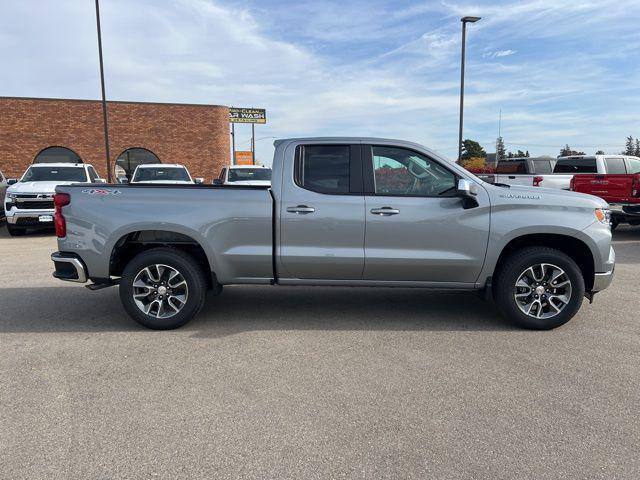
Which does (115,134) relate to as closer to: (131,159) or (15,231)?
(131,159)

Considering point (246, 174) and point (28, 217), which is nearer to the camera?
point (28, 217)

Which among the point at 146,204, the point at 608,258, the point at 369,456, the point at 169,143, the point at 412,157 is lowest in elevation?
the point at 369,456

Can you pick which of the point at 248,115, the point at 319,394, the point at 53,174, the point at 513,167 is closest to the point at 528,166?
the point at 513,167

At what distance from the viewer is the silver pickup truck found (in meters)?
Answer: 4.77

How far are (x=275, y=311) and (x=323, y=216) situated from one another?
1453 mm

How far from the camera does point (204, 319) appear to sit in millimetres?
5305

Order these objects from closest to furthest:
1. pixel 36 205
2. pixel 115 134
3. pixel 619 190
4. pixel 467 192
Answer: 1. pixel 467 192
2. pixel 619 190
3. pixel 36 205
4. pixel 115 134

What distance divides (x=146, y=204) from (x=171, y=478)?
2.92 meters

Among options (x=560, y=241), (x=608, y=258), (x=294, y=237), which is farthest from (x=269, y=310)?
(x=608, y=258)

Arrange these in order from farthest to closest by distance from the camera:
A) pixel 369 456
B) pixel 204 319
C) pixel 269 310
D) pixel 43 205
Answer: pixel 43 205
pixel 269 310
pixel 204 319
pixel 369 456

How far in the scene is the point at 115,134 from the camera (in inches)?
1085

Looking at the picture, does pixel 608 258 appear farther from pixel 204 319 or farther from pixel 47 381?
pixel 47 381

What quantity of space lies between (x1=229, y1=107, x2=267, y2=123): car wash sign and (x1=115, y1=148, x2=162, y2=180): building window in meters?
21.3

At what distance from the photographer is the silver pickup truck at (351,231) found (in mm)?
4770
